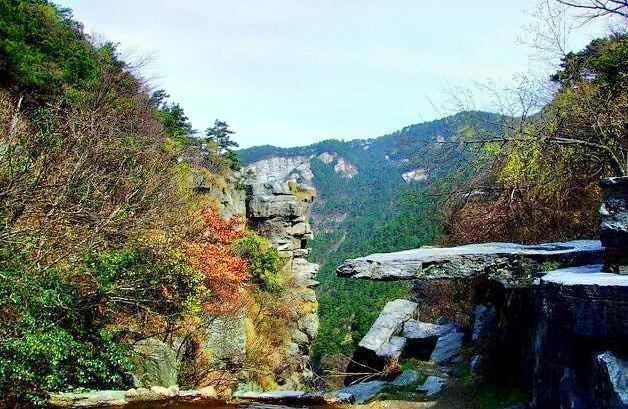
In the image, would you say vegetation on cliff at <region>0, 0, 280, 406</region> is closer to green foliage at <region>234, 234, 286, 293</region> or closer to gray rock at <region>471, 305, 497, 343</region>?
green foliage at <region>234, 234, 286, 293</region>

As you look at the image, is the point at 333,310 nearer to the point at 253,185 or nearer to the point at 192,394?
the point at 253,185

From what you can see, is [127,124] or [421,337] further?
[127,124]

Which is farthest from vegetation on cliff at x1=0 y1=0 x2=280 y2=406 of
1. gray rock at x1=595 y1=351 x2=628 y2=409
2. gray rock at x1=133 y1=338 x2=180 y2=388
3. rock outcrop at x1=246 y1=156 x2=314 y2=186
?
rock outcrop at x1=246 y1=156 x2=314 y2=186

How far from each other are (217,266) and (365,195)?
10121cm

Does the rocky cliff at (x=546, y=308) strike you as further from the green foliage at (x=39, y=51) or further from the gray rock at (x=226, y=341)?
the green foliage at (x=39, y=51)

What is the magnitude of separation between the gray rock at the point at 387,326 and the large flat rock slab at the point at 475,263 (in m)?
6.78

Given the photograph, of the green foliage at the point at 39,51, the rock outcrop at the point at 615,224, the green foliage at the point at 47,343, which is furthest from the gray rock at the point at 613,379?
the green foliage at the point at 39,51

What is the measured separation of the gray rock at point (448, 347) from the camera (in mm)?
12727

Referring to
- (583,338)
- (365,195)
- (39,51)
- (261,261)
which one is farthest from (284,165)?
(583,338)

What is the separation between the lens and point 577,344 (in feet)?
18.4

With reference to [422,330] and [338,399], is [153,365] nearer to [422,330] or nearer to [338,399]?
[338,399]

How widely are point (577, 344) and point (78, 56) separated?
17.4 meters

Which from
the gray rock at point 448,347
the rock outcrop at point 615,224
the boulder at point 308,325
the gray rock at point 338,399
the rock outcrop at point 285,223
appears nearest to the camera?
the rock outcrop at point 615,224

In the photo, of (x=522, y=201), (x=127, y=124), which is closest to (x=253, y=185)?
(x=127, y=124)
